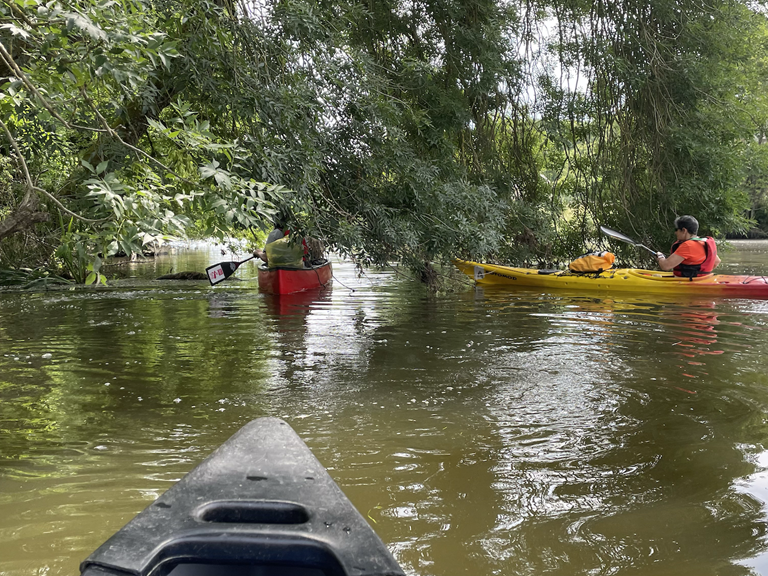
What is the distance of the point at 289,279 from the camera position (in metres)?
11.7

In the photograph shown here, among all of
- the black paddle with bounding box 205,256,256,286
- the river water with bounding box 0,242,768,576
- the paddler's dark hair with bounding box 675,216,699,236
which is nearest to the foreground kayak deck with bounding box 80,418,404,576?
the river water with bounding box 0,242,768,576

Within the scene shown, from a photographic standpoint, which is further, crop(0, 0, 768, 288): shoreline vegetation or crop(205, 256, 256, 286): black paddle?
crop(205, 256, 256, 286): black paddle

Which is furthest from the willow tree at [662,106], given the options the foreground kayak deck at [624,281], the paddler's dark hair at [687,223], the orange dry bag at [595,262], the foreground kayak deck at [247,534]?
the foreground kayak deck at [247,534]

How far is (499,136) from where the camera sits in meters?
11.7

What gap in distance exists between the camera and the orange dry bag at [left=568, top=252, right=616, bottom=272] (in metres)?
11.7

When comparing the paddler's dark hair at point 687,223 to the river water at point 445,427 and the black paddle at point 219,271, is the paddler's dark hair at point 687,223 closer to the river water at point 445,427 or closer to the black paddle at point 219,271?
the river water at point 445,427

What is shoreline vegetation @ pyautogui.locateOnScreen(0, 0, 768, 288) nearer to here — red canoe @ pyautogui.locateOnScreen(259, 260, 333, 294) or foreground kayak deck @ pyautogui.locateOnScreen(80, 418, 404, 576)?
foreground kayak deck @ pyautogui.locateOnScreen(80, 418, 404, 576)

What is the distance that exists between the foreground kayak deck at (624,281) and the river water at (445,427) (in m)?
2.24

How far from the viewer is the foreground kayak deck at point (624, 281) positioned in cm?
1041

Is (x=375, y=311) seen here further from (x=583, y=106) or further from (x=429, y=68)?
(x=583, y=106)

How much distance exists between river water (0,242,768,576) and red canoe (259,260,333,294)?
2.91 m

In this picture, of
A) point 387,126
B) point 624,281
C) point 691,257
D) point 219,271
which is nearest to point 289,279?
point 219,271

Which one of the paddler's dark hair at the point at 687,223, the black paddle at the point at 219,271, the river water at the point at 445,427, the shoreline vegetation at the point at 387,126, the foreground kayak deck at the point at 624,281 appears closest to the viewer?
the river water at the point at 445,427

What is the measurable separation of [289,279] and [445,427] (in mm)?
7874
